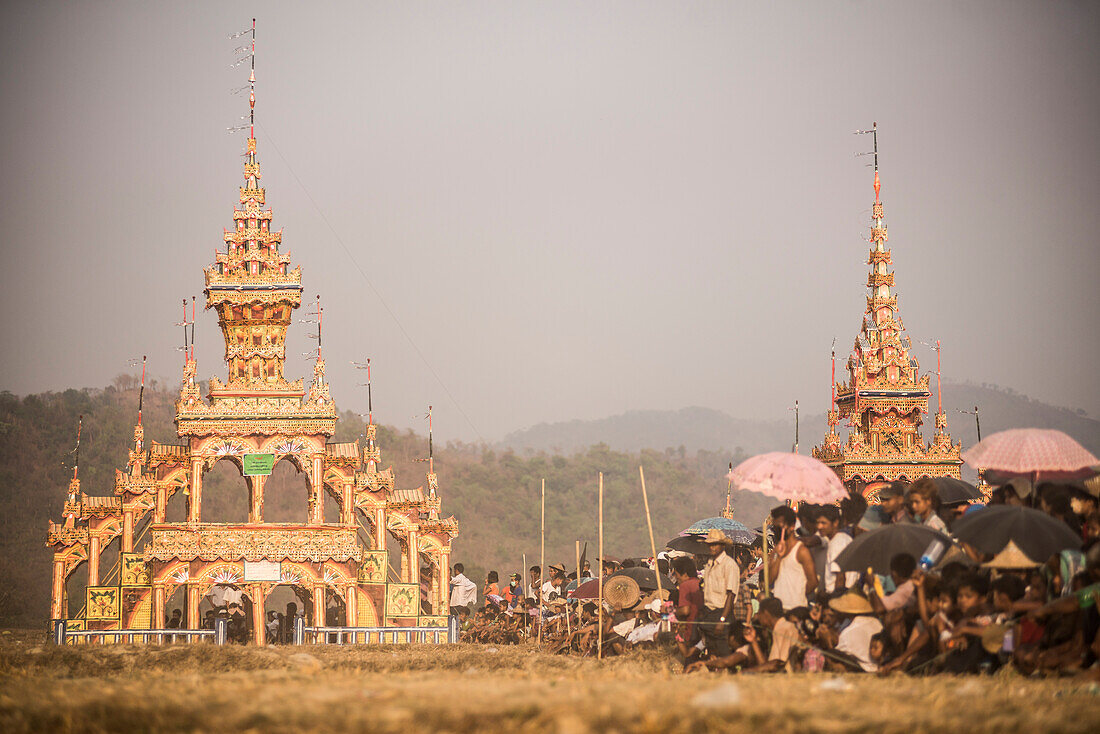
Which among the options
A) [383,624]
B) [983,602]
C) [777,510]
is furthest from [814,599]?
[383,624]

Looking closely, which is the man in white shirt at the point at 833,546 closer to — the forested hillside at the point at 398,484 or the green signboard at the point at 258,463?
the green signboard at the point at 258,463

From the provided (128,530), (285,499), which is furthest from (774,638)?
(285,499)

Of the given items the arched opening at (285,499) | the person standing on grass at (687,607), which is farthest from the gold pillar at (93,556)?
the arched opening at (285,499)

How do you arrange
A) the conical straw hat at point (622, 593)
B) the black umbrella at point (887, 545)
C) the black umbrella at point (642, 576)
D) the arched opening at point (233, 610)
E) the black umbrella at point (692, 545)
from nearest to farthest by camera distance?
the black umbrella at point (887, 545) → the conical straw hat at point (622, 593) → the black umbrella at point (642, 576) → the black umbrella at point (692, 545) → the arched opening at point (233, 610)

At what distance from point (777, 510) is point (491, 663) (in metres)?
5.38

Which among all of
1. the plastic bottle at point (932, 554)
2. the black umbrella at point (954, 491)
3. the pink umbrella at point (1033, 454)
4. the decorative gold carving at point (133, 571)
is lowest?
the decorative gold carving at point (133, 571)

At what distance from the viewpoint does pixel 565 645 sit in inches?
901

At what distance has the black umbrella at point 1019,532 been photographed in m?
14.2

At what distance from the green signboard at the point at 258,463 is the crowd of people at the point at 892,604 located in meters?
12.1

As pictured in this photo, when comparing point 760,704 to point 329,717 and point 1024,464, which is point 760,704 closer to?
point 329,717

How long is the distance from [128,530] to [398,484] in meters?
35.5

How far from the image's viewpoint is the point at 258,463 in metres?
31.3

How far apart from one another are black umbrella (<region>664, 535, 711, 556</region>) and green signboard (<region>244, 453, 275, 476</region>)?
10.3 m

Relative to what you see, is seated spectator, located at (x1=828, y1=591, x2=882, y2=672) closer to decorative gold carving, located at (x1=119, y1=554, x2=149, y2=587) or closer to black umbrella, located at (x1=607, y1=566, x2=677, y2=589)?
black umbrella, located at (x1=607, y1=566, x2=677, y2=589)
